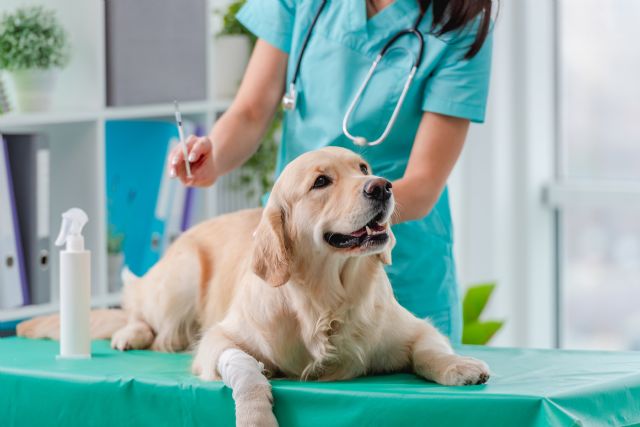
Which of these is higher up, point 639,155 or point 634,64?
point 634,64

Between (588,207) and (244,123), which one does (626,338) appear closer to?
(588,207)

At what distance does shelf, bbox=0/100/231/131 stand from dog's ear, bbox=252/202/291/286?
3.59 feet

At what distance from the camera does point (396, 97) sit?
194 centimetres

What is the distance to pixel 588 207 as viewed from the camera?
12.0 feet

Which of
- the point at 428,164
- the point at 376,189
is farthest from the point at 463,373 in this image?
the point at 428,164

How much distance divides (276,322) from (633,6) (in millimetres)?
2501

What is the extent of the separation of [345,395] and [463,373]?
17 cm

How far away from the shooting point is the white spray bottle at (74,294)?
68.7 inches

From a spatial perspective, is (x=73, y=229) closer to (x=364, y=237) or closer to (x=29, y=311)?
(x=364, y=237)

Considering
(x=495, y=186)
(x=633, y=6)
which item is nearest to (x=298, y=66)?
(x=495, y=186)

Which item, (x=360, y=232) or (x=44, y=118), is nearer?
(x=360, y=232)

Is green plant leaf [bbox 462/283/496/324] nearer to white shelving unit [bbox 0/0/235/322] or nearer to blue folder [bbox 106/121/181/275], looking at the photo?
blue folder [bbox 106/121/181/275]

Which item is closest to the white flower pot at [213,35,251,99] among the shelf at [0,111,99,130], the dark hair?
the shelf at [0,111,99,130]

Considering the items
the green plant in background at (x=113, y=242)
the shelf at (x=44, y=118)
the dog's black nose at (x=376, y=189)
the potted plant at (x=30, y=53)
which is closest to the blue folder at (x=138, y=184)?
the green plant in background at (x=113, y=242)
